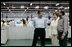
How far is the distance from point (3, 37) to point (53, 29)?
233 centimetres

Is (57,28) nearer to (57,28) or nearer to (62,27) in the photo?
(57,28)

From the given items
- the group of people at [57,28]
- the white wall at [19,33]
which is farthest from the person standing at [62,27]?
the white wall at [19,33]

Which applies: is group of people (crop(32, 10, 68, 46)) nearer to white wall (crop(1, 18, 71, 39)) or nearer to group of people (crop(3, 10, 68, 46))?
group of people (crop(3, 10, 68, 46))

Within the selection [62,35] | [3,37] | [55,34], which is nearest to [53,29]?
[55,34]

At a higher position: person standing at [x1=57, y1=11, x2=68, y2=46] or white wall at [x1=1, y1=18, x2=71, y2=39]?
person standing at [x1=57, y1=11, x2=68, y2=46]

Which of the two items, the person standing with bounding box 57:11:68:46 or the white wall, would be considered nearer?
the person standing with bounding box 57:11:68:46

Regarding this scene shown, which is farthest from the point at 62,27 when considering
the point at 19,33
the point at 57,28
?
the point at 19,33

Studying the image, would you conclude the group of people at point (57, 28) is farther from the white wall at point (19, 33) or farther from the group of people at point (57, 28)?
the white wall at point (19, 33)

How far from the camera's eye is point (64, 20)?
161 inches

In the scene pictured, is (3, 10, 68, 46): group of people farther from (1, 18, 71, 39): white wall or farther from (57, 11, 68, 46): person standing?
(1, 18, 71, 39): white wall

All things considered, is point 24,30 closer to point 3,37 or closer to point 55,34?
point 3,37

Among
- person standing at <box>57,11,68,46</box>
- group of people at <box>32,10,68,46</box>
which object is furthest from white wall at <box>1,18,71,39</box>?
person standing at <box>57,11,68,46</box>

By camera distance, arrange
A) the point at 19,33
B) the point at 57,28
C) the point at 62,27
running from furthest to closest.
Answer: the point at 19,33, the point at 57,28, the point at 62,27

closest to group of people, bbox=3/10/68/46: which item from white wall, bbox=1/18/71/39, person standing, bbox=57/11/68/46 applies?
person standing, bbox=57/11/68/46
